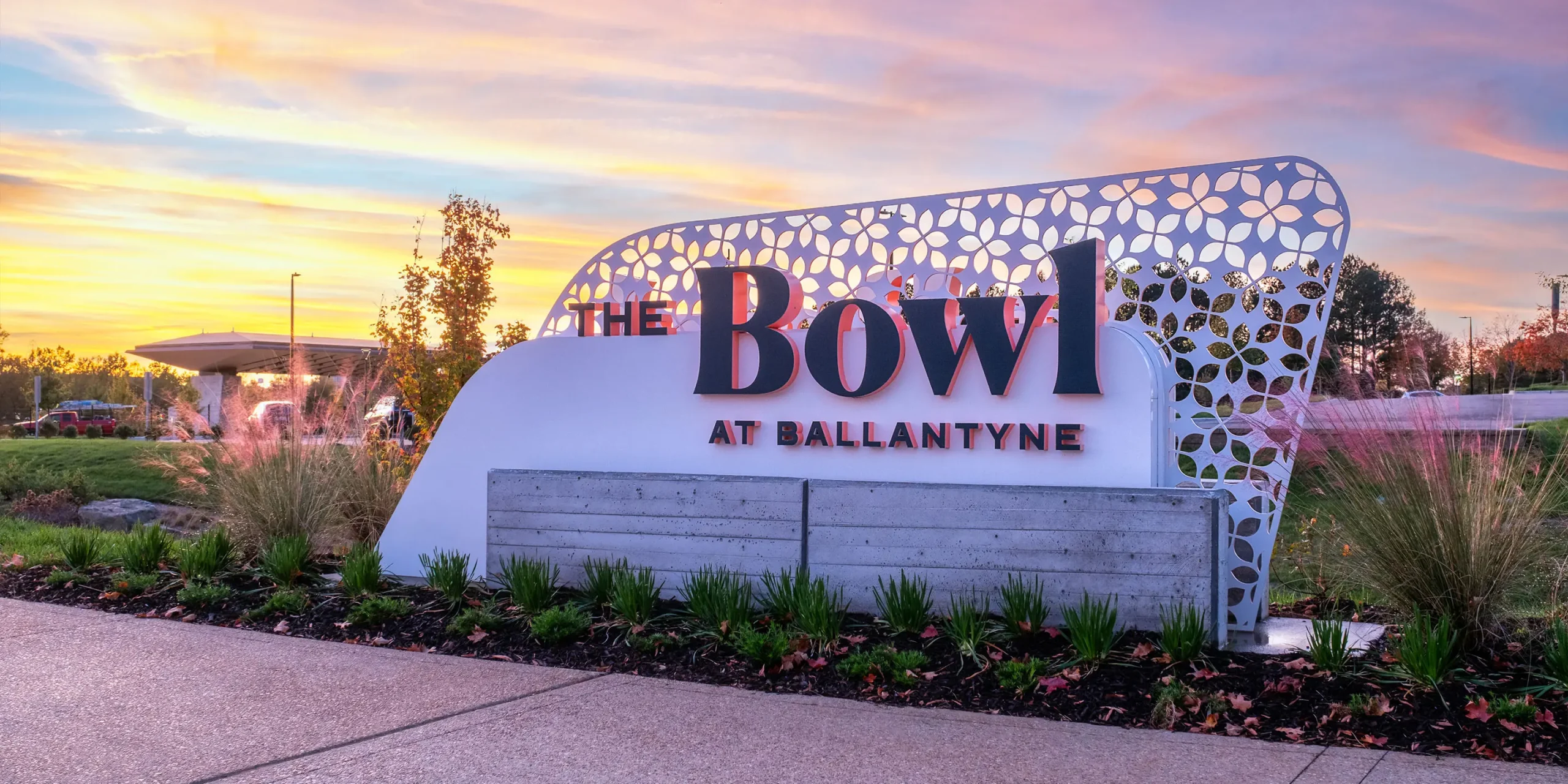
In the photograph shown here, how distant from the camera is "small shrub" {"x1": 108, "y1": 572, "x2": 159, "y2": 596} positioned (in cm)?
936

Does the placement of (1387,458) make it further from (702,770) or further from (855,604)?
(702,770)

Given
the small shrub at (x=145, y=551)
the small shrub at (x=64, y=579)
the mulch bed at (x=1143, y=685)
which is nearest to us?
the mulch bed at (x=1143, y=685)

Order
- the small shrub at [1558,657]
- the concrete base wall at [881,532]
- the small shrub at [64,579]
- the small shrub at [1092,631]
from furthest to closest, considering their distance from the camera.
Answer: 1. the small shrub at [64,579]
2. the concrete base wall at [881,532]
3. the small shrub at [1092,631]
4. the small shrub at [1558,657]

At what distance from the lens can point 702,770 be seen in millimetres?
5043

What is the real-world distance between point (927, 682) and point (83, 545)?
7948mm

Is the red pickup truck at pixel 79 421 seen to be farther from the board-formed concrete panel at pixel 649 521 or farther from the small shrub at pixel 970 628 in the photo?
the small shrub at pixel 970 628

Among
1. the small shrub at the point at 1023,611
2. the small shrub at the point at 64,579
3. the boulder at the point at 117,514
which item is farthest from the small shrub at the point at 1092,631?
the boulder at the point at 117,514

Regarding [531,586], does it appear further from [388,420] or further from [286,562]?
[388,420]

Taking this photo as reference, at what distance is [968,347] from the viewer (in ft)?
27.2

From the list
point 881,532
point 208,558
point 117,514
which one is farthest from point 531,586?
point 117,514

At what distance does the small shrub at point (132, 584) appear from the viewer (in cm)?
936

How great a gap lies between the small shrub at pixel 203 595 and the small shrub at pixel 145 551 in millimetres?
1342

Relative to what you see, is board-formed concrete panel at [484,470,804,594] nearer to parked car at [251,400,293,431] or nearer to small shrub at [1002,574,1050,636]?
small shrub at [1002,574,1050,636]

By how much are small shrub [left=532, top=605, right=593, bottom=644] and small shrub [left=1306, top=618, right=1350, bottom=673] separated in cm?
429
